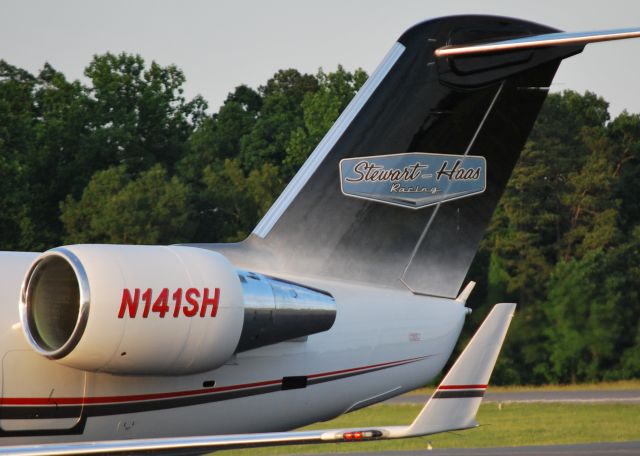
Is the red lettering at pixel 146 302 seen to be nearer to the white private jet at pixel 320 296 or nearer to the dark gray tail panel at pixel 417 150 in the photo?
the white private jet at pixel 320 296

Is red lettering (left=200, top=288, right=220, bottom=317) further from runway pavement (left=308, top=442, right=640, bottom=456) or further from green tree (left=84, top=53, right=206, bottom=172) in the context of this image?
green tree (left=84, top=53, right=206, bottom=172)

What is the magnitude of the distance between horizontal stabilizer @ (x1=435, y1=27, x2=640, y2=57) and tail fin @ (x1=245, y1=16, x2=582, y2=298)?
141mm

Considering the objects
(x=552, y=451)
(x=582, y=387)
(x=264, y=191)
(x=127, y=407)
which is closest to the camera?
(x=127, y=407)

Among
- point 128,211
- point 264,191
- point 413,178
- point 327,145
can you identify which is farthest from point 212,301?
point 264,191

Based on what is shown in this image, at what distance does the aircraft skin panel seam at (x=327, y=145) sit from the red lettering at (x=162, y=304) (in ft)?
6.32

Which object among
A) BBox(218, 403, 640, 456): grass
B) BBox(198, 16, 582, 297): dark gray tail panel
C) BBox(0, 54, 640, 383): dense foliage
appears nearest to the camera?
BBox(198, 16, 582, 297): dark gray tail panel

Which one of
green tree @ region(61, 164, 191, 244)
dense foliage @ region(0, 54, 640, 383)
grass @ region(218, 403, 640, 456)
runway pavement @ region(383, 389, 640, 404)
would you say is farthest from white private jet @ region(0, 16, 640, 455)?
green tree @ region(61, 164, 191, 244)

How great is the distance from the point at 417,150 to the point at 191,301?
2.91m

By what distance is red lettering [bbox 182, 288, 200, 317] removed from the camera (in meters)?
8.70

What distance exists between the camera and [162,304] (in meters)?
8.58

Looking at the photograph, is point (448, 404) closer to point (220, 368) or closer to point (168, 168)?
point (220, 368)

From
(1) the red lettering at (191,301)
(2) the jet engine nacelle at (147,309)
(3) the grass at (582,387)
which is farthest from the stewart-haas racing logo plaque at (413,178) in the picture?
(3) the grass at (582,387)

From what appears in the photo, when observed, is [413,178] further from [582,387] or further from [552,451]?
[582,387]

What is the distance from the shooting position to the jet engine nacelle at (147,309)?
836 centimetres
